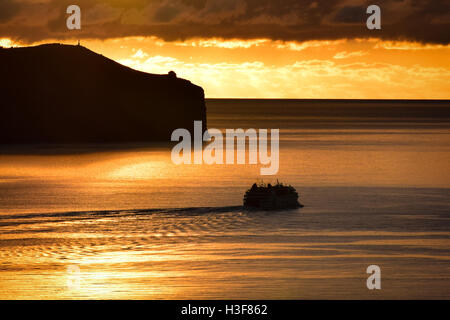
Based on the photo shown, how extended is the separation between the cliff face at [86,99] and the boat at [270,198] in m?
125

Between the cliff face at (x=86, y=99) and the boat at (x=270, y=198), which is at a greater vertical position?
the cliff face at (x=86, y=99)

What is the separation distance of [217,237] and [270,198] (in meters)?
9.54

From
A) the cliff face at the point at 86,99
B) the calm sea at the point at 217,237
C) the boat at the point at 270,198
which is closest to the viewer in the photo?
the calm sea at the point at 217,237

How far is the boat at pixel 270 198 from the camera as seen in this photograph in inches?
1896

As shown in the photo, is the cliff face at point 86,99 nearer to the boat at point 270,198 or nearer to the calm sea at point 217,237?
the calm sea at point 217,237

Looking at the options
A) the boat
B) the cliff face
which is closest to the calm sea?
the boat

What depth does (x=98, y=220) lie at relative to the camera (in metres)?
46.3

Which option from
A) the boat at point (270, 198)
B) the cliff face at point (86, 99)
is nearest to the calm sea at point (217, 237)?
the boat at point (270, 198)

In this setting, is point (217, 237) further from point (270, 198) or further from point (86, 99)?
point (86, 99)

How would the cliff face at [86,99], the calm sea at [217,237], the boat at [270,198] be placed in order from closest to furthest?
1. the calm sea at [217,237]
2. the boat at [270,198]
3. the cliff face at [86,99]

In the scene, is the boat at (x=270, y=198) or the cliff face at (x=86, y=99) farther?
the cliff face at (x=86, y=99)

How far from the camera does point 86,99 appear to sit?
181 meters

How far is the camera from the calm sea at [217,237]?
28.8 m
